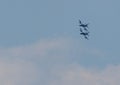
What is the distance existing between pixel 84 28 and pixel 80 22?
7273 millimetres

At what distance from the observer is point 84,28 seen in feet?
502

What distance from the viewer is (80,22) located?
160 meters
